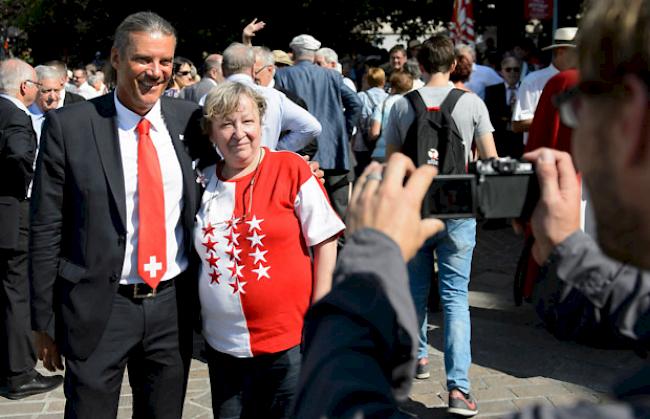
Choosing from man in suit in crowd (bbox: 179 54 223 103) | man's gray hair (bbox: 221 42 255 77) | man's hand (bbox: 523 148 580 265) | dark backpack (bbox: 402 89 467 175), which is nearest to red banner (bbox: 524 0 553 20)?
man in suit in crowd (bbox: 179 54 223 103)

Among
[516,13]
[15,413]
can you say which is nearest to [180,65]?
[15,413]

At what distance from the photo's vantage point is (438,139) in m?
4.47

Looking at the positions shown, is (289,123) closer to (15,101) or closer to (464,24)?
(15,101)

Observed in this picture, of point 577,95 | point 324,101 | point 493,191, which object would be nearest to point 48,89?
point 324,101

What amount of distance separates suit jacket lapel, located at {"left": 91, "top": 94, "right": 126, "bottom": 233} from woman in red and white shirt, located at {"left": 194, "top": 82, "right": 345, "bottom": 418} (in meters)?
0.32

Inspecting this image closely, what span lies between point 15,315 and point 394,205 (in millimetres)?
4509

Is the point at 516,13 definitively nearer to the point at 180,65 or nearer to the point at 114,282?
the point at 180,65

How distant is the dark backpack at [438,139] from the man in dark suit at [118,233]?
164 centimetres

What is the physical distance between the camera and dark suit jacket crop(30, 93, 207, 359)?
2.94 m

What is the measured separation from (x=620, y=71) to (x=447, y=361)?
3669 millimetres

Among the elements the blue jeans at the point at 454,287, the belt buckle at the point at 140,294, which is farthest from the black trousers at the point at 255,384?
the blue jeans at the point at 454,287

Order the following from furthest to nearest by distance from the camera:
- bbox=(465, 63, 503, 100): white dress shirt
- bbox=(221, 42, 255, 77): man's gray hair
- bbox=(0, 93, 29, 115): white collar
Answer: bbox=(465, 63, 503, 100): white dress shirt, bbox=(221, 42, 255, 77): man's gray hair, bbox=(0, 93, 29, 115): white collar

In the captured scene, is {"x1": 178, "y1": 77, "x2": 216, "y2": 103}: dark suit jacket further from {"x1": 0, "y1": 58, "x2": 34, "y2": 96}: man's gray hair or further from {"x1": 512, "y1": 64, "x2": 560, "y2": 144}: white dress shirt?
{"x1": 512, "y1": 64, "x2": 560, "y2": 144}: white dress shirt

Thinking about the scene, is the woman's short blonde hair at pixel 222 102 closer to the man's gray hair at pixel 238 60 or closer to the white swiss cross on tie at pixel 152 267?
the white swiss cross on tie at pixel 152 267
